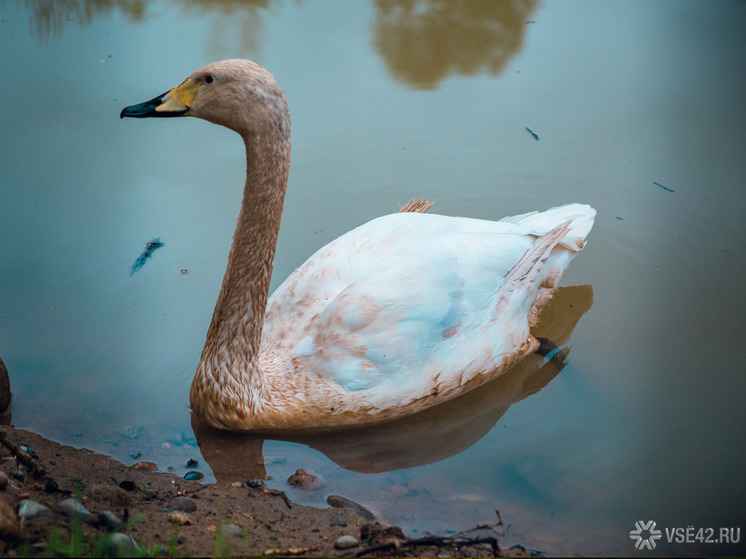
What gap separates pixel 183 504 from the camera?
11.5 ft

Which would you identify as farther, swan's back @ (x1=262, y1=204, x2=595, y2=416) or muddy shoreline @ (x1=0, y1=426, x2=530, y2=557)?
swan's back @ (x1=262, y1=204, x2=595, y2=416)

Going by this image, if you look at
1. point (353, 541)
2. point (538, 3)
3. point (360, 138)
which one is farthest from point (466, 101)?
point (353, 541)

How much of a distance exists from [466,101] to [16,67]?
4.64 m

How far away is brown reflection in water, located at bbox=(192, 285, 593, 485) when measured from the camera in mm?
4164

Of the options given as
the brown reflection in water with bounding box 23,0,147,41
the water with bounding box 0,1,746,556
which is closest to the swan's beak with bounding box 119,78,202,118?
the water with bounding box 0,1,746,556

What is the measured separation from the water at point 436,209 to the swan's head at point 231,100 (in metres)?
1.81

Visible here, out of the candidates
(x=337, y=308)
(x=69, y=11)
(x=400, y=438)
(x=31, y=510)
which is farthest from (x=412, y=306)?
(x=69, y=11)

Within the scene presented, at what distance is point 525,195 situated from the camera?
20.9 ft

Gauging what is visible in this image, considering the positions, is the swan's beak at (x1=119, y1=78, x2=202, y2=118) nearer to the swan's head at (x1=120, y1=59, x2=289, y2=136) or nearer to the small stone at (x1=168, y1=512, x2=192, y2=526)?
the swan's head at (x1=120, y1=59, x2=289, y2=136)

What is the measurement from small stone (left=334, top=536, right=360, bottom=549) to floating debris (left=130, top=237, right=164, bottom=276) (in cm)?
310

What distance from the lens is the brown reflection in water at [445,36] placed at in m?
7.66

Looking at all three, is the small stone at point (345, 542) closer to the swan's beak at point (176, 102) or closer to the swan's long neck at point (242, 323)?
the swan's long neck at point (242, 323)

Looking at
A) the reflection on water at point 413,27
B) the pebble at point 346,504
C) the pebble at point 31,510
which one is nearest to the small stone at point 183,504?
the pebble at point 31,510

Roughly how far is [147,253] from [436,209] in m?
2.40
